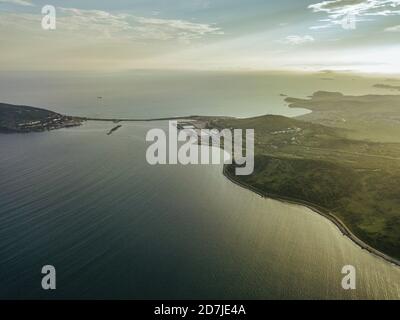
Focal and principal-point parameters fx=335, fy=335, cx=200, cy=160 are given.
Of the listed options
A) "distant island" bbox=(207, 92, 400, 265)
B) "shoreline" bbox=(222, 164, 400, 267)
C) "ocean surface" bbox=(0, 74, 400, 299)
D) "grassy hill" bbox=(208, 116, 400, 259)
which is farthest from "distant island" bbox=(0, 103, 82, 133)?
"shoreline" bbox=(222, 164, 400, 267)

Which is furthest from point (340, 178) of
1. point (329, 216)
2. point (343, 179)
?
point (329, 216)

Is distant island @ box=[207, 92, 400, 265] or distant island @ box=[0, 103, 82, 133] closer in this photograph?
distant island @ box=[207, 92, 400, 265]

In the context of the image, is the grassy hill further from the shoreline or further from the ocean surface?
the ocean surface

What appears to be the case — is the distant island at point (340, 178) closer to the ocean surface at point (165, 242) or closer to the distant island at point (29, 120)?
the ocean surface at point (165, 242)

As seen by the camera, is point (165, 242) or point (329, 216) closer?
point (165, 242)

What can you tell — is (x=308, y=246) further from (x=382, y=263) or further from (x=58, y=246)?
(x=58, y=246)

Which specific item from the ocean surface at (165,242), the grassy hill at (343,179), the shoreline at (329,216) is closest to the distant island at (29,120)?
the ocean surface at (165,242)

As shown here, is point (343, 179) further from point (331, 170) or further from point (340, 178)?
point (331, 170)

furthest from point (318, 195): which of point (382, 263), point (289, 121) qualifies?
point (289, 121)
